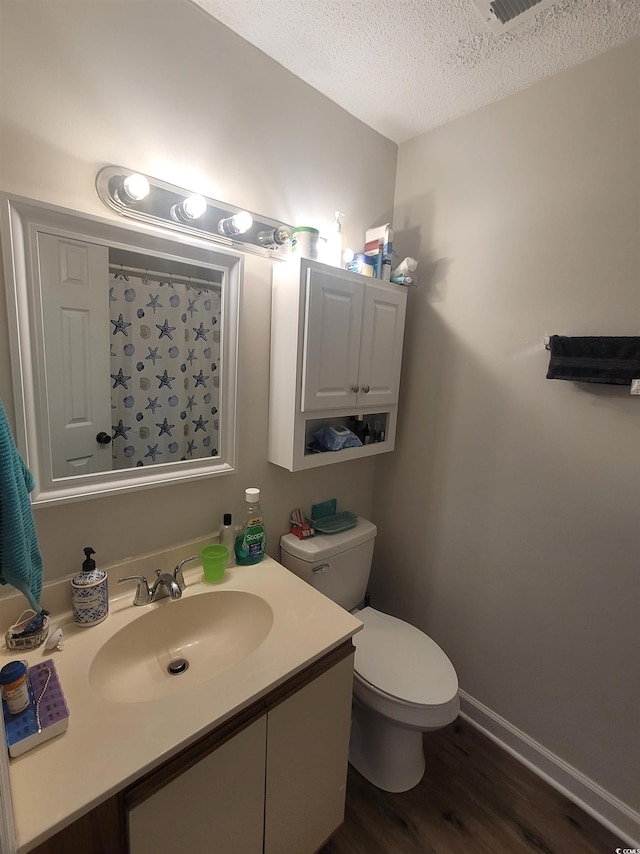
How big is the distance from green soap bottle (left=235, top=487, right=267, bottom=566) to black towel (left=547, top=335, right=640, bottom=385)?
3.54 ft

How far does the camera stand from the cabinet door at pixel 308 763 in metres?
0.93

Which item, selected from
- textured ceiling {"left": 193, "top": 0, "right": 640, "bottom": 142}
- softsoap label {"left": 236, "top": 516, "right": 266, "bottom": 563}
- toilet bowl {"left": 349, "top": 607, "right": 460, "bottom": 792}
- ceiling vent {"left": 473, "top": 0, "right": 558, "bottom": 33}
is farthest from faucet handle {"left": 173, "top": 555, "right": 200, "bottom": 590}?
ceiling vent {"left": 473, "top": 0, "right": 558, "bottom": 33}

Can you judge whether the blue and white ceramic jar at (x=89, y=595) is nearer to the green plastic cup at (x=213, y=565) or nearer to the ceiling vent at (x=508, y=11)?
the green plastic cup at (x=213, y=565)

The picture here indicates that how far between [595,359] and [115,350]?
1417mm

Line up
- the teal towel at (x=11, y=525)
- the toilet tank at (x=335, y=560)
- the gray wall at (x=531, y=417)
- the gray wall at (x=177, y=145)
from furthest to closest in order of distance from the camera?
the toilet tank at (x=335, y=560), the gray wall at (x=531, y=417), the gray wall at (x=177, y=145), the teal towel at (x=11, y=525)

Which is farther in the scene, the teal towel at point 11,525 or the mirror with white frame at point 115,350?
the mirror with white frame at point 115,350

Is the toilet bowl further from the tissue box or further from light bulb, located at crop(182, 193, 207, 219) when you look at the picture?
light bulb, located at crop(182, 193, 207, 219)

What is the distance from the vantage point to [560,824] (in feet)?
4.22

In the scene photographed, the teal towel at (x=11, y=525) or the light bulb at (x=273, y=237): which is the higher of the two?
the light bulb at (x=273, y=237)

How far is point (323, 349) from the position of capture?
1.32 metres

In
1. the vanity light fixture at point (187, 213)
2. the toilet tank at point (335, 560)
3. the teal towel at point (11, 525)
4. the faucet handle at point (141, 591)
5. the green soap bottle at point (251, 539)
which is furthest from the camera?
the toilet tank at point (335, 560)

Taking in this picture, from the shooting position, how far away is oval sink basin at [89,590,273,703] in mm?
963

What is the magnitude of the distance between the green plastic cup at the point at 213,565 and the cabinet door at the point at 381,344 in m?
0.74

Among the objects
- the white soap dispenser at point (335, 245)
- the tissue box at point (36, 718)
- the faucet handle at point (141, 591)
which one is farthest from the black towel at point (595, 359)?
the tissue box at point (36, 718)
